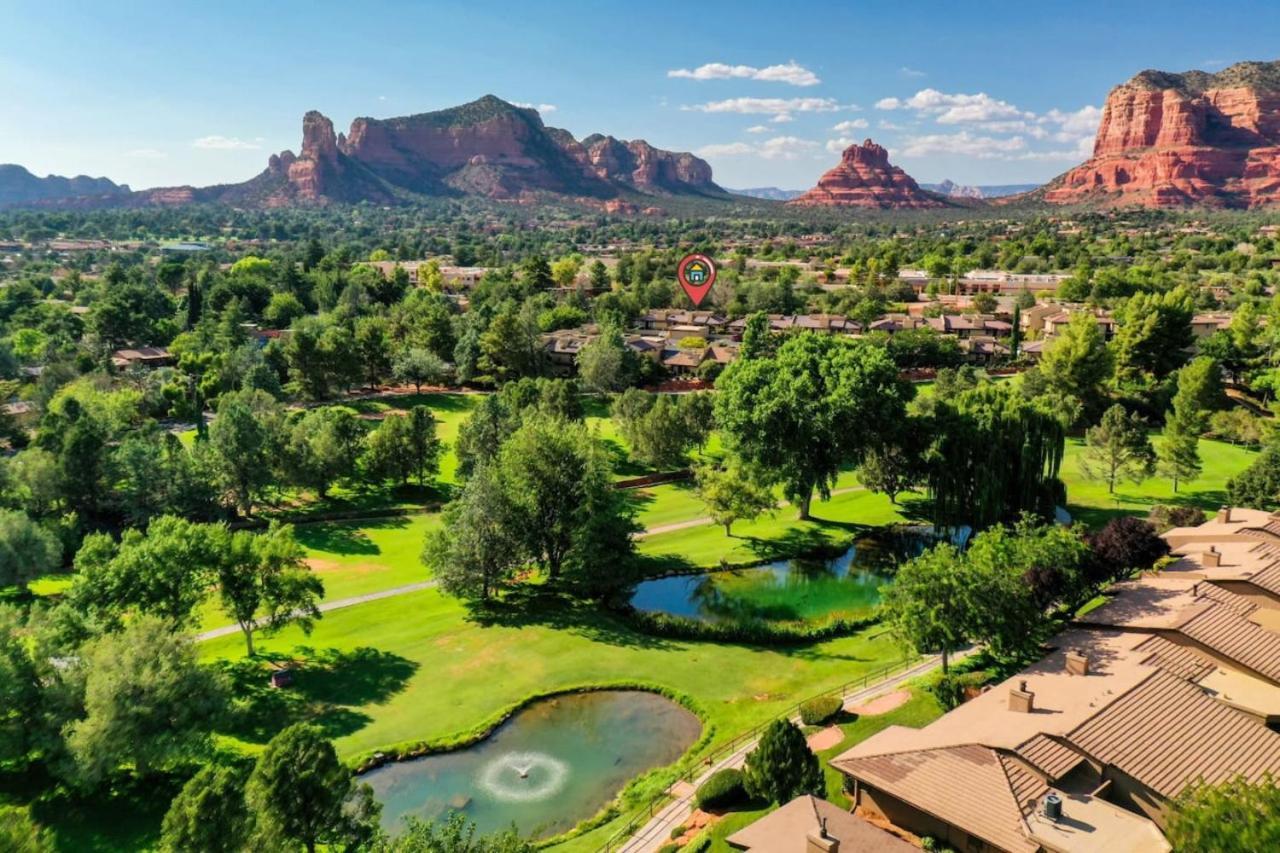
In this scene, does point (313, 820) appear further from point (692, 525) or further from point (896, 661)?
point (692, 525)

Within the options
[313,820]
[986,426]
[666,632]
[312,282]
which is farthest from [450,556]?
[312,282]

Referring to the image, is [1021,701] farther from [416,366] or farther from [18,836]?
[416,366]

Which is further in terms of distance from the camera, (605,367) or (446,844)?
(605,367)

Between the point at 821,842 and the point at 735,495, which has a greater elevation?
the point at 821,842

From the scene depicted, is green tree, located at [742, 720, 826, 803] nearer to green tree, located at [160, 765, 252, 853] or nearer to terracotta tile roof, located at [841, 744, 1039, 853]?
terracotta tile roof, located at [841, 744, 1039, 853]

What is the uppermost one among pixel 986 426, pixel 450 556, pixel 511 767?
pixel 986 426

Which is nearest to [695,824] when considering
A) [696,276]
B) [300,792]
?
[300,792]
